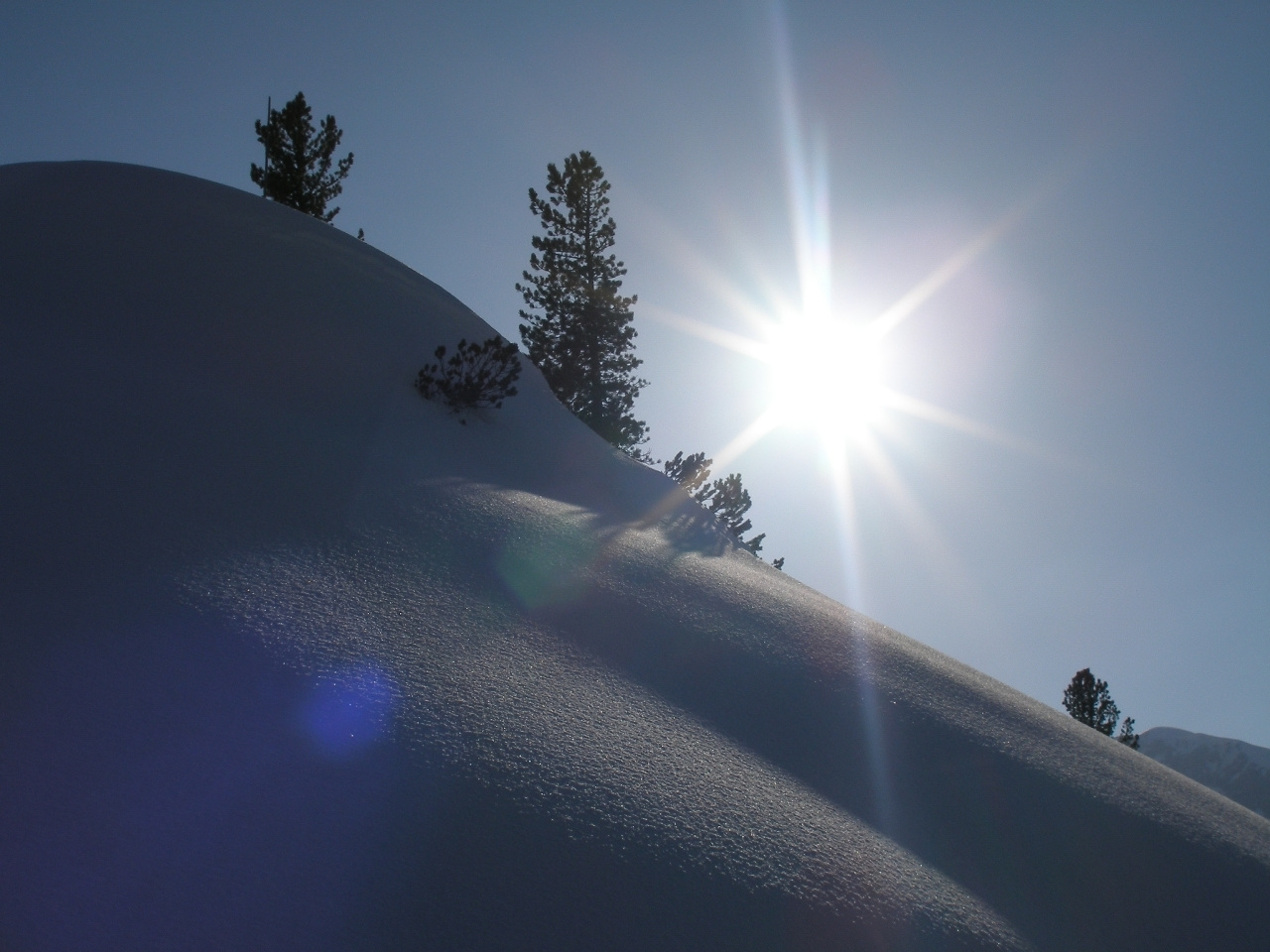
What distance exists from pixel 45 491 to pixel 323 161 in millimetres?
21234

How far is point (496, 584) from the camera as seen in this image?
6.83m

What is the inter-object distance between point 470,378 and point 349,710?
8.07 meters

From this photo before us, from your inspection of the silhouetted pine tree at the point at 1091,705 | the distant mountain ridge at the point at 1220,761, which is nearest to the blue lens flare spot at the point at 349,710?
the silhouetted pine tree at the point at 1091,705

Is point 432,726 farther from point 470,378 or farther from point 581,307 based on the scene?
point 581,307

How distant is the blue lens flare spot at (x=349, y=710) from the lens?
13.1 feet

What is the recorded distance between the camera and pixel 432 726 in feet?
14.2

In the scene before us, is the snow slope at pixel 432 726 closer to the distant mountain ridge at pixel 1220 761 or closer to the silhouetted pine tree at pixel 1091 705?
the silhouetted pine tree at pixel 1091 705

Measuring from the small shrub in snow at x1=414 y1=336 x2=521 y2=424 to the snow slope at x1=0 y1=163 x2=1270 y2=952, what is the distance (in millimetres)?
1382

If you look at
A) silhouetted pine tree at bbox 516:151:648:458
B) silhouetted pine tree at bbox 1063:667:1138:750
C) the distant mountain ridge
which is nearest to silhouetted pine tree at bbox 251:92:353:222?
silhouetted pine tree at bbox 516:151:648:458

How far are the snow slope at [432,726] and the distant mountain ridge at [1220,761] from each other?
398 ft

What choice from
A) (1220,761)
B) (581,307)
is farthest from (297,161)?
(1220,761)

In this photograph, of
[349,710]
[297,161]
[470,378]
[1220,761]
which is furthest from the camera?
[1220,761]

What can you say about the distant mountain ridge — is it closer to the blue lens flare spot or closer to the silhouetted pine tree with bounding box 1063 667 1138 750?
the silhouetted pine tree with bounding box 1063 667 1138 750

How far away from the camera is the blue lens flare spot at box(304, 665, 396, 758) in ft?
13.1
